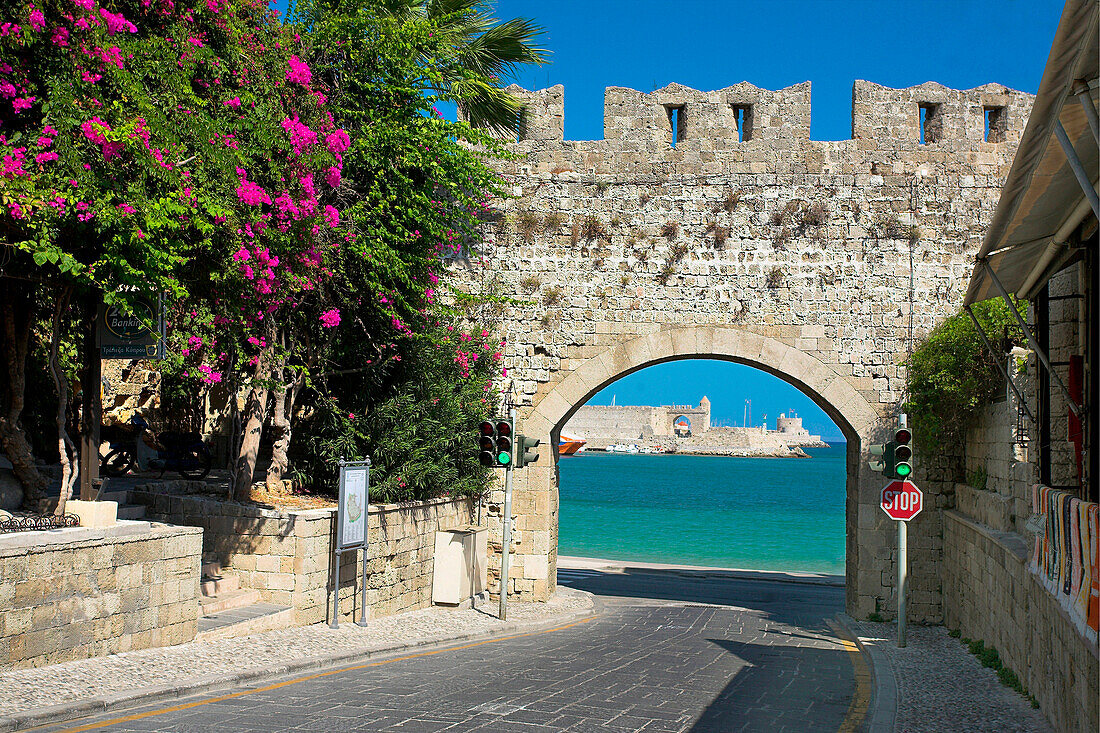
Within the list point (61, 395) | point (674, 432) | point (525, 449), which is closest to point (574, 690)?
point (61, 395)

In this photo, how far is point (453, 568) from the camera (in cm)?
1266

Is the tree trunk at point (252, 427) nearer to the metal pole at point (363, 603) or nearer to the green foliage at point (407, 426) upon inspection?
the green foliage at point (407, 426)

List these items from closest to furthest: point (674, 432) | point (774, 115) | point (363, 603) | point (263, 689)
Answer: point (263, 689)
point (363, 603)
point (774, 115)
point (674, 432)

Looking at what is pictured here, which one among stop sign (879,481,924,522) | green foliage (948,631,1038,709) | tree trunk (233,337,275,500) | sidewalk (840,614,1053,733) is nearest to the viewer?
sidewalk (840,614,1053,733)

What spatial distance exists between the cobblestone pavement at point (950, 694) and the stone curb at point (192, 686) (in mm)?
4642

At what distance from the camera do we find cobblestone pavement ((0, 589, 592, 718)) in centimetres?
620

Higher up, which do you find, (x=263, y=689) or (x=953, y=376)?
(x=953, y=376)

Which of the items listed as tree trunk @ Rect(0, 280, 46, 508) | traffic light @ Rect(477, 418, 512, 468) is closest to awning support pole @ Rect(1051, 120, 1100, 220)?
traffic light @ Rect(477, 418, 512, 468)

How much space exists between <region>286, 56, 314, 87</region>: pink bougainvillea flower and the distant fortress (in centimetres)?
9900

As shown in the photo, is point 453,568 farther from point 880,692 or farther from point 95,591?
point 880,692

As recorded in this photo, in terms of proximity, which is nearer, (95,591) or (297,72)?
(95,591)

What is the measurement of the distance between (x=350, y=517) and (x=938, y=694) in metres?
5.89

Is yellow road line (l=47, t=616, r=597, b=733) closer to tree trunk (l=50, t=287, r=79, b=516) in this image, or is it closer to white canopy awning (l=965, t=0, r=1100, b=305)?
tree trunk (l=50, t=287, r=79, b=516)

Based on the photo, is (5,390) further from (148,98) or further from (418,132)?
(418,132)
